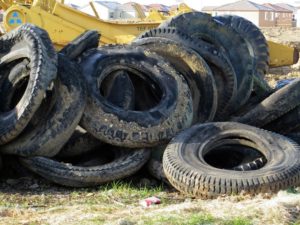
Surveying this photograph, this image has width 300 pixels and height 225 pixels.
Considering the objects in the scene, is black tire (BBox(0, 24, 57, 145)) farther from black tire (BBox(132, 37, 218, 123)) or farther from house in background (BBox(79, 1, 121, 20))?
house in background (BBox(79, 1, 121, 20))

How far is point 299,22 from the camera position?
199 feet

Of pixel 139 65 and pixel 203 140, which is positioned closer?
pixel 203 140

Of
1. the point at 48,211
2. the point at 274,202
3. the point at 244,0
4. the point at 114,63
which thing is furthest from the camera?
the point at 244,0

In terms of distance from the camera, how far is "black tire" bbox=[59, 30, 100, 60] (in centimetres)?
721

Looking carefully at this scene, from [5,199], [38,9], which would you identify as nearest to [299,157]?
[5,199]

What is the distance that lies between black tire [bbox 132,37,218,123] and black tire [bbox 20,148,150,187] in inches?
52.5

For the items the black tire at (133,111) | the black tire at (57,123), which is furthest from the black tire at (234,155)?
the black tire at (57,123)

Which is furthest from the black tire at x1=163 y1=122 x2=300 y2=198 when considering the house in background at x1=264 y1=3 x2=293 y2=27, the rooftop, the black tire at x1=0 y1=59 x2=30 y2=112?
the rooftop

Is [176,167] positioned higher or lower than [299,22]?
higher

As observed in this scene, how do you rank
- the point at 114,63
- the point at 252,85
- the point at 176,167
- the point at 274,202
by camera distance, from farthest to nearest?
1. the point at 252,85
2. the point at 114,63
3. the point at 176,167
4. the point at 274,202

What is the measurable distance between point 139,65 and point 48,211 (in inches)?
99.1

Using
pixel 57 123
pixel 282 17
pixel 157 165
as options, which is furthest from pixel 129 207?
pixel 282 17

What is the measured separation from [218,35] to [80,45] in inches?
89.1

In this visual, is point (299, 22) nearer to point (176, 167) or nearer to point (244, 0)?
point (244, 0)
